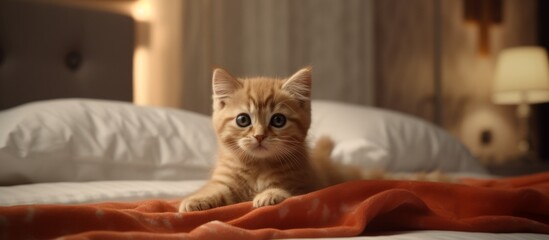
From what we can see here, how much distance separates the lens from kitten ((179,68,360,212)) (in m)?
1.25

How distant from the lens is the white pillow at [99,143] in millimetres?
1550

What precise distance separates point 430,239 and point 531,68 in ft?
9.49

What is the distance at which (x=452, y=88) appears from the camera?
3662 millimetres

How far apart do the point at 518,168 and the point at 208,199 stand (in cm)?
268

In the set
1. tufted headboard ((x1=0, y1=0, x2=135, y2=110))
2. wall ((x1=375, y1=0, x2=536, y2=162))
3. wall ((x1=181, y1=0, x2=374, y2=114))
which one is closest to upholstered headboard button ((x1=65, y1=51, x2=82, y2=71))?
tufted headboard ((x1=0, y1=0, x2=135, y2=110))

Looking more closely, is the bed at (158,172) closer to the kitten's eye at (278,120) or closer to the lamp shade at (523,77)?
the kitten's eye at (278,120)

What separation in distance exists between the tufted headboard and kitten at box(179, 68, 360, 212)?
3.44 ft

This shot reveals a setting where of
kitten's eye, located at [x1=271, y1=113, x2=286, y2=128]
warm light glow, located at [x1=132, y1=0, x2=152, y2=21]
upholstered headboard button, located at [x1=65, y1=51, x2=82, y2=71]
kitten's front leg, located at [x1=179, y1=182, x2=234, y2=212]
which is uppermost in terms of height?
warm light glow, located at [x1=132, y1=0, x2=152, y2=21]

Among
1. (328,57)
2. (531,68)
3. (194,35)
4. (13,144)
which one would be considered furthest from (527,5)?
(13,144)

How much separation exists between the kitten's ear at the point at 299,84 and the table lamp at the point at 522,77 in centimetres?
252

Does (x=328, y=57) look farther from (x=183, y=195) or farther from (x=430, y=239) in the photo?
(x=430, y=239)

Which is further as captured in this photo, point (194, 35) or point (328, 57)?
point (328, 57)

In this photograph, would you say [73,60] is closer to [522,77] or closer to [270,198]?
[270,198]

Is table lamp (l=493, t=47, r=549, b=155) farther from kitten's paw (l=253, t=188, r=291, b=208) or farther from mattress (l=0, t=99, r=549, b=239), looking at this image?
kitten's paw (l=253, t=188, r=291, b=208)
